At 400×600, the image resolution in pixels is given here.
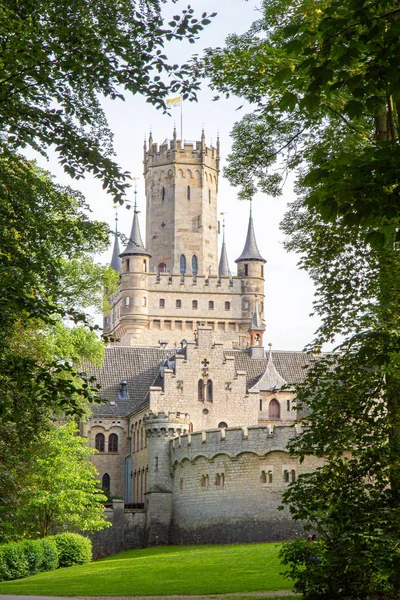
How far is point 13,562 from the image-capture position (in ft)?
120

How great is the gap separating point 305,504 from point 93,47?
9565 millimetres

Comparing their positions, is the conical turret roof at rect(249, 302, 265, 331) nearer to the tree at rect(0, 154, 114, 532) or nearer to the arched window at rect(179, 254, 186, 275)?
the arched window at rect(179, 254, 186, 275)

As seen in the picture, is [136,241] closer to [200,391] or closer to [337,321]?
[200,391]

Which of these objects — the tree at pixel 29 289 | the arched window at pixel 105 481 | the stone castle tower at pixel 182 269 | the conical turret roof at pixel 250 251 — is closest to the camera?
the tree at pixel 29 289

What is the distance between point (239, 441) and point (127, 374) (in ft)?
73.0

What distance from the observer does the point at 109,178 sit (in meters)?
17.6

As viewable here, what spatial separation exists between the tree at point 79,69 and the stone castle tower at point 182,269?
2866 inches

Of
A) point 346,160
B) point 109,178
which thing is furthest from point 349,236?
point 346,160

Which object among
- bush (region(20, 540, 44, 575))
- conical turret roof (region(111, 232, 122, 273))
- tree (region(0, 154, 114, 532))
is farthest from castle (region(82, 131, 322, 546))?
bush (region(20, 540, 44, 575))

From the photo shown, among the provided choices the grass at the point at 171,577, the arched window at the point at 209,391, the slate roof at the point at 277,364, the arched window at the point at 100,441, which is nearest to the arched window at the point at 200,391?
the arched window at the point at 209,391

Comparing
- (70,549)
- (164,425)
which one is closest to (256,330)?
(164,425)

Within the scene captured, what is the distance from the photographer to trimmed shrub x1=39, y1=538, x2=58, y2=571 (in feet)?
131

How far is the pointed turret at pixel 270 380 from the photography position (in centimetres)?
7031

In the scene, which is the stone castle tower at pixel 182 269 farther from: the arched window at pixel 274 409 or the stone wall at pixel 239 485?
the stone wall at pixel 239 485
